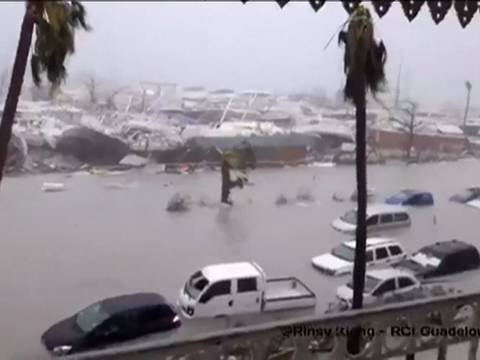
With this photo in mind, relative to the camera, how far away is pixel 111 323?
4.78 ft

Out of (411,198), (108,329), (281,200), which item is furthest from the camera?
(411,198)

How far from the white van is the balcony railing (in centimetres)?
22

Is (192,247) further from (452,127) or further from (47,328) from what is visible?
(452,127)

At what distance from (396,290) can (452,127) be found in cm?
46

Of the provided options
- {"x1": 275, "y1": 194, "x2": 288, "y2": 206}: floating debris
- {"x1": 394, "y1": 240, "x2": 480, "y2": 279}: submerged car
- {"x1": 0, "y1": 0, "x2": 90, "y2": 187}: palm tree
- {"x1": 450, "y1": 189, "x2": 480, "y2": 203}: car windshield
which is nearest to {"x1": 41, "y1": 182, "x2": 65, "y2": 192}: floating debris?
{"x1": 0, "y1": 0, "x2": 90, "y2": 187}: palm tree

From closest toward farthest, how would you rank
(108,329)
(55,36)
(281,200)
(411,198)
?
(55,36)
(108,329)
(281,200)
(411,198)

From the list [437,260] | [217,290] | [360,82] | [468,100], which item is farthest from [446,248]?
[217,290]

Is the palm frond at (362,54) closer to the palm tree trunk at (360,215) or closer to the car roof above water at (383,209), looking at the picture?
the palm tree trunk at (360,215)

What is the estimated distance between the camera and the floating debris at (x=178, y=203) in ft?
5.04

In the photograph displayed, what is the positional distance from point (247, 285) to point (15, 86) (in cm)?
68

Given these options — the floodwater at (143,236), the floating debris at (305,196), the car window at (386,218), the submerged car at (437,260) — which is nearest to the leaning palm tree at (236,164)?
the floodwater at (143,236)

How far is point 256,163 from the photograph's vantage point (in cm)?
157

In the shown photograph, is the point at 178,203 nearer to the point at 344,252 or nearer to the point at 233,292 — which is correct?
the point at 233,292

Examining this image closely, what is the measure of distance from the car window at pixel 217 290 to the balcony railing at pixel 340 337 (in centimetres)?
14
